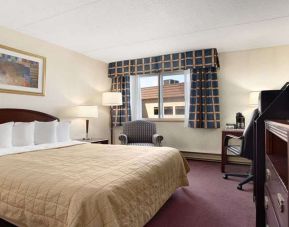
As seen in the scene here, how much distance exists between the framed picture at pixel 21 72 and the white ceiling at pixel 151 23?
0.37 metres

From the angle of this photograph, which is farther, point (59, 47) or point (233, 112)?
point (233, 112)

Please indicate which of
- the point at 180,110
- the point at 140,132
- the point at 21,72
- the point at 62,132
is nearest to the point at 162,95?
the point at 180,110

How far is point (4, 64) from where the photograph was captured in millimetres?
2818

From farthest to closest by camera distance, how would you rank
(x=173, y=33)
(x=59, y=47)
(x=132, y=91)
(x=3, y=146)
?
(x=132, y=91) < (x=59, y=47) < (x=173, y=33) < (x=3, y=146)

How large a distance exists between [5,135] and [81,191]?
1.80 meters

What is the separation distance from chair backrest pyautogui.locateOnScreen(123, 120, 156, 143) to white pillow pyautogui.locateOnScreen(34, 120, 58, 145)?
1521 millimetres

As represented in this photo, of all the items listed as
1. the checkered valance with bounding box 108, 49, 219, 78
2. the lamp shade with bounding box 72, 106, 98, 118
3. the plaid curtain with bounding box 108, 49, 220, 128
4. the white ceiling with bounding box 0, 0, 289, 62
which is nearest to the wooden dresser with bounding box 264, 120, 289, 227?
the white ceiling with bounding box 0, 0, 289, 62

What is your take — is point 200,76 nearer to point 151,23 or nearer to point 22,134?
→ point 151,23

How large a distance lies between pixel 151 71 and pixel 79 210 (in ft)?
11.9

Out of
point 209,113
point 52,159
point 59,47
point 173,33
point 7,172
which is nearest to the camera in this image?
point 7,172

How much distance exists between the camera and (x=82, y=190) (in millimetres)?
1176

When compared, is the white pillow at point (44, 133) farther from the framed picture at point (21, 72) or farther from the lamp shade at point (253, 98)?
the lamp shade at point (253, 98)

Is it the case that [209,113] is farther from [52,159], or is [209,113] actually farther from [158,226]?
[52,159]

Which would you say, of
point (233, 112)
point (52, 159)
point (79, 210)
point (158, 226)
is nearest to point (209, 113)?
point (233, 112)
